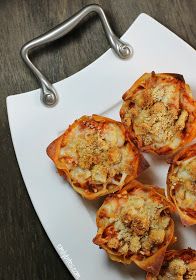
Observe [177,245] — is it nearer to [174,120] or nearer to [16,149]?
[174,120]

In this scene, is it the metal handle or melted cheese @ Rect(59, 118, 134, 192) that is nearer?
melted cheese @ Rect(59, 118, 134, 192)

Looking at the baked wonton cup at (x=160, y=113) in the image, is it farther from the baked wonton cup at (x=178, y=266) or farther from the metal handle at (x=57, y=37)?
the baked wonton cup at (x=178, y=266)

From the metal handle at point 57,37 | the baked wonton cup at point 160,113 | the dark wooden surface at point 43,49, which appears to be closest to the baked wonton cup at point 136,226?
the baked wonton cup at point 160,113

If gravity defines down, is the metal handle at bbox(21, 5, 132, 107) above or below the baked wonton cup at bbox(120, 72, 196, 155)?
above

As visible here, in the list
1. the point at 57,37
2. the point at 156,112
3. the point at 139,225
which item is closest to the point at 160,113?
the point at 156,112

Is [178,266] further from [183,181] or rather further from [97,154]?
[97,154]

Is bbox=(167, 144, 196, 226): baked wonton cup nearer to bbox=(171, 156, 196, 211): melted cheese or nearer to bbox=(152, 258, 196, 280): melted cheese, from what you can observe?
bbox=(171, 156, 196, 211): melted cheese

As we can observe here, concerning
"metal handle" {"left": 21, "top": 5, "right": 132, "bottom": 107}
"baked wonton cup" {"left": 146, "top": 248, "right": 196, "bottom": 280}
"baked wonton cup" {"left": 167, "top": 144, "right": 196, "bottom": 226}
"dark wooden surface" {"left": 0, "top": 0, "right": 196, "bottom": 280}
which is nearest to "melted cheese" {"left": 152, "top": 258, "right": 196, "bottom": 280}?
"baked wonton cup" {"left": 146, "top": 248, "right": 196, "bottom": 280}
